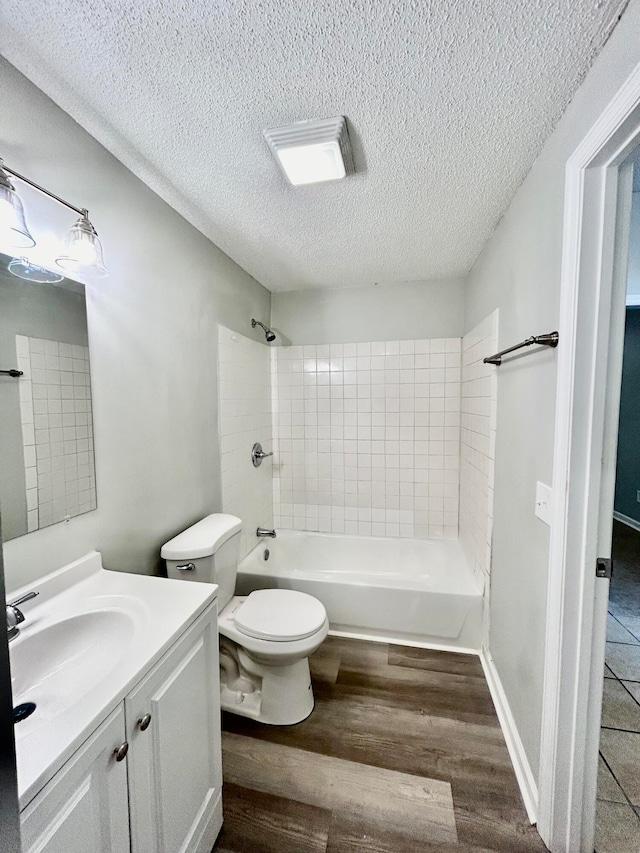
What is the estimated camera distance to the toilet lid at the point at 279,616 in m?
1.51

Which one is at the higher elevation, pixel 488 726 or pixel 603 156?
pixel 603 156

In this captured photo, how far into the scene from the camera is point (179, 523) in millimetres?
1642

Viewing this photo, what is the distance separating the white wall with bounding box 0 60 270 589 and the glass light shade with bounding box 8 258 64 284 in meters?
0.12

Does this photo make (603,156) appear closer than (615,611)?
Yes

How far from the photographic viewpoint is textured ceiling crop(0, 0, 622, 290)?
2.67 ft

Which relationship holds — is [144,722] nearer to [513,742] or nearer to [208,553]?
[208,553]

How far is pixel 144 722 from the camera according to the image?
0.79 metres

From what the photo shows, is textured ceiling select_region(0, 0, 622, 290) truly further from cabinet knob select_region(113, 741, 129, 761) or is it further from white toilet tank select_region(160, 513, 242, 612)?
cabinet knob select_region(113, 741, 129, 761)

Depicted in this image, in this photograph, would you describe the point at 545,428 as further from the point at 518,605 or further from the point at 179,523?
the point at 179,523

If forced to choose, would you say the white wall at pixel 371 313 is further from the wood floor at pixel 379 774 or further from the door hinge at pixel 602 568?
the wood floor at pixel 379 774

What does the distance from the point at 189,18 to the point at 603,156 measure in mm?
1082

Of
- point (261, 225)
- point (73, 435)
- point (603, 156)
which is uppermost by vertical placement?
point (261, 225)

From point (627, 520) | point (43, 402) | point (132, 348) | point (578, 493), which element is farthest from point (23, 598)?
point (627, 520)

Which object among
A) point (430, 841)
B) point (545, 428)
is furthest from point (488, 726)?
point (545, 428)
